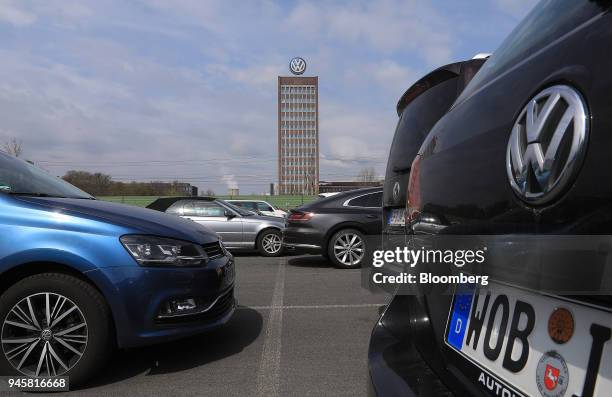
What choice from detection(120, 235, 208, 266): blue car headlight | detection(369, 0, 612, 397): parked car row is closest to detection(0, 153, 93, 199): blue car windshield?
detection(120, 235, 208, 266): blue car headlight

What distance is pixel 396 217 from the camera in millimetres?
2535

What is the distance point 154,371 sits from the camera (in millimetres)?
3266

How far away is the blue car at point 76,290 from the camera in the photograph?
9.52ft

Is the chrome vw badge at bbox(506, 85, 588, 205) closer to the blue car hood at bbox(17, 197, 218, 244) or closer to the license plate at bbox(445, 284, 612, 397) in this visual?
the license plate at bbox(445, 284, 612, 397)

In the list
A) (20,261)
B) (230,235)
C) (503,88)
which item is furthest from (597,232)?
(230,235)

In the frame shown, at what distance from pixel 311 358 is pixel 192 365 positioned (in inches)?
33.2

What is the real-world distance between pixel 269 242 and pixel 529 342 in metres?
9.64

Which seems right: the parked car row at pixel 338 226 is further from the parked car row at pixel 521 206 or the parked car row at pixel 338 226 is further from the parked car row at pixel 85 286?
the parked car row at pixel 521 206

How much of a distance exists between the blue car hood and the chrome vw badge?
255 cm

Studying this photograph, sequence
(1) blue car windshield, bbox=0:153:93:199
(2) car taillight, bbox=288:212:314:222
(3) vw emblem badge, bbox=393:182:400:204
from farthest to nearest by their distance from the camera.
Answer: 1. (2) car taillight, bbox=288:212:314:222
2. (1) blue car windshield, bbox=0:153:93:199
3. (3) vw emblem badge, bbox=393:182:400:204

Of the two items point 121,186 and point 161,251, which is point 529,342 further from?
point 121,186

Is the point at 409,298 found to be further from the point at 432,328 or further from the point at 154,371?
the point at 154,371

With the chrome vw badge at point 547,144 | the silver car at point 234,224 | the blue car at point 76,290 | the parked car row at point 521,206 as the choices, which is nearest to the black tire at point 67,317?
the blue car at point 76,290

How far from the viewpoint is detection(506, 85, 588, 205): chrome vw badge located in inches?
36.9
